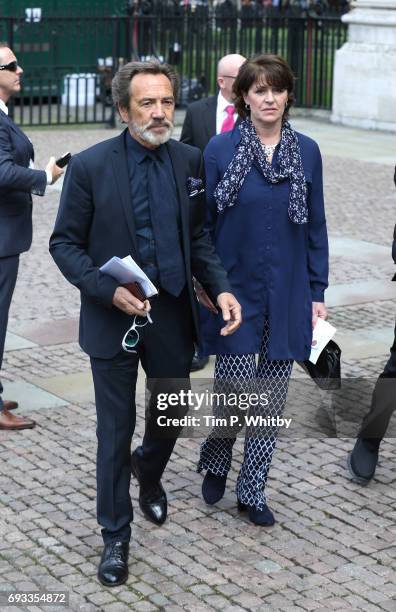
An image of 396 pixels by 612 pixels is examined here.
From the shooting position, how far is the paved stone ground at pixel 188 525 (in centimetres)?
465

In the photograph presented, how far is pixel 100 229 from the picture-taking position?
4.57m

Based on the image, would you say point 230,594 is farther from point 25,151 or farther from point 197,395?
point 25,151

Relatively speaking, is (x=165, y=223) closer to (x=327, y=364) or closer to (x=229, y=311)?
(x=229, y=311)

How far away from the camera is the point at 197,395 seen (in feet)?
16.9

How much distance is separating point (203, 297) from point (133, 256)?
49 cm

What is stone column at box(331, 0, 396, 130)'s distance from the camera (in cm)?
1920

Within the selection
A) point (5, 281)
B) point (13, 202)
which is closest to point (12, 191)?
point (13, 202)

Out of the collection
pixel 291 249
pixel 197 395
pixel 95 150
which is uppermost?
pixel 95 150

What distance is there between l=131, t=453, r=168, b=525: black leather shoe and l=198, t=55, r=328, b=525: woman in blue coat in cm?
37

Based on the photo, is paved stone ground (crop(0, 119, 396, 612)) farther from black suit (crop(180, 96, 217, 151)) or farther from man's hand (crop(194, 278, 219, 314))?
black suit (crop(180, 96, 217, 151))

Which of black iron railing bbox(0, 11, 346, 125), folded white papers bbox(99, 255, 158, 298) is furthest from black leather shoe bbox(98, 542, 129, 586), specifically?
black iron railing bbox(0, 11, 346, 125)

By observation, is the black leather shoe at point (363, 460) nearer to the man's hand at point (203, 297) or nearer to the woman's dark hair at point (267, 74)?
the man's hand at point (203, 297)

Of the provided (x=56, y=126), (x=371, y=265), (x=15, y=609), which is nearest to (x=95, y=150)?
(x=15, y=609)

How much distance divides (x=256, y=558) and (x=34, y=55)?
1691 centimetres
